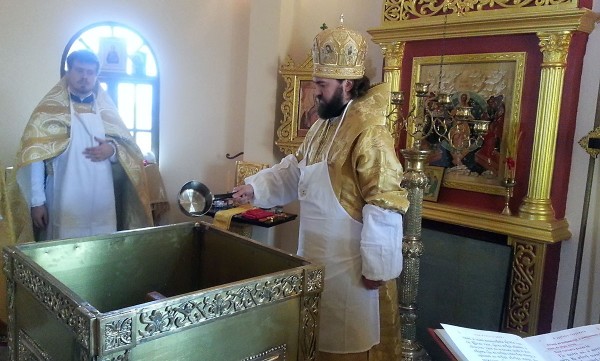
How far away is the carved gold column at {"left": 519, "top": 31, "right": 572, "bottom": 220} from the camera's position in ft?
7.67

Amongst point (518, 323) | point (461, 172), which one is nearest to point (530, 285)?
point (518, 323)

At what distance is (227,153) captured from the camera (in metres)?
4.45

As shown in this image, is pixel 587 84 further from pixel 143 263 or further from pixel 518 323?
pixel 143 263

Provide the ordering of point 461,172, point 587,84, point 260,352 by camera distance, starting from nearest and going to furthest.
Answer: point 260,352
point 587,84
point 461,172

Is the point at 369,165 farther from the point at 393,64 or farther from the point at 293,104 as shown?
the point at 293,104

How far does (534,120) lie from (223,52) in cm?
269

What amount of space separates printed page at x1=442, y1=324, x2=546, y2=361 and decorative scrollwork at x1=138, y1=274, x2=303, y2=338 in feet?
1.22

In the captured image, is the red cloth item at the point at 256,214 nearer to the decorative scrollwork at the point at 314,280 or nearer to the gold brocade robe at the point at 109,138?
the gold brocade robe at the point at 109,138

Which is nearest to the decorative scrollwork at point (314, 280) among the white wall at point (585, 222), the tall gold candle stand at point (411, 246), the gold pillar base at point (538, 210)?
the tall gold candle stand at point (411, 246)

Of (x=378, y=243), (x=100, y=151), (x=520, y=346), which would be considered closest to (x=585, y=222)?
(x=378, y=243)

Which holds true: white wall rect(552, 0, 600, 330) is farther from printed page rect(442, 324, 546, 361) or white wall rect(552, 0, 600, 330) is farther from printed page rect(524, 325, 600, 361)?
printed page rect(442, 324, 546, 361)

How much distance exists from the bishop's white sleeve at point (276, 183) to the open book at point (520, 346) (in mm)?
1194

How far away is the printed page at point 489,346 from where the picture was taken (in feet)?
3.27

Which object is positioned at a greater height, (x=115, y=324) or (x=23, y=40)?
(x=23, y=40)
